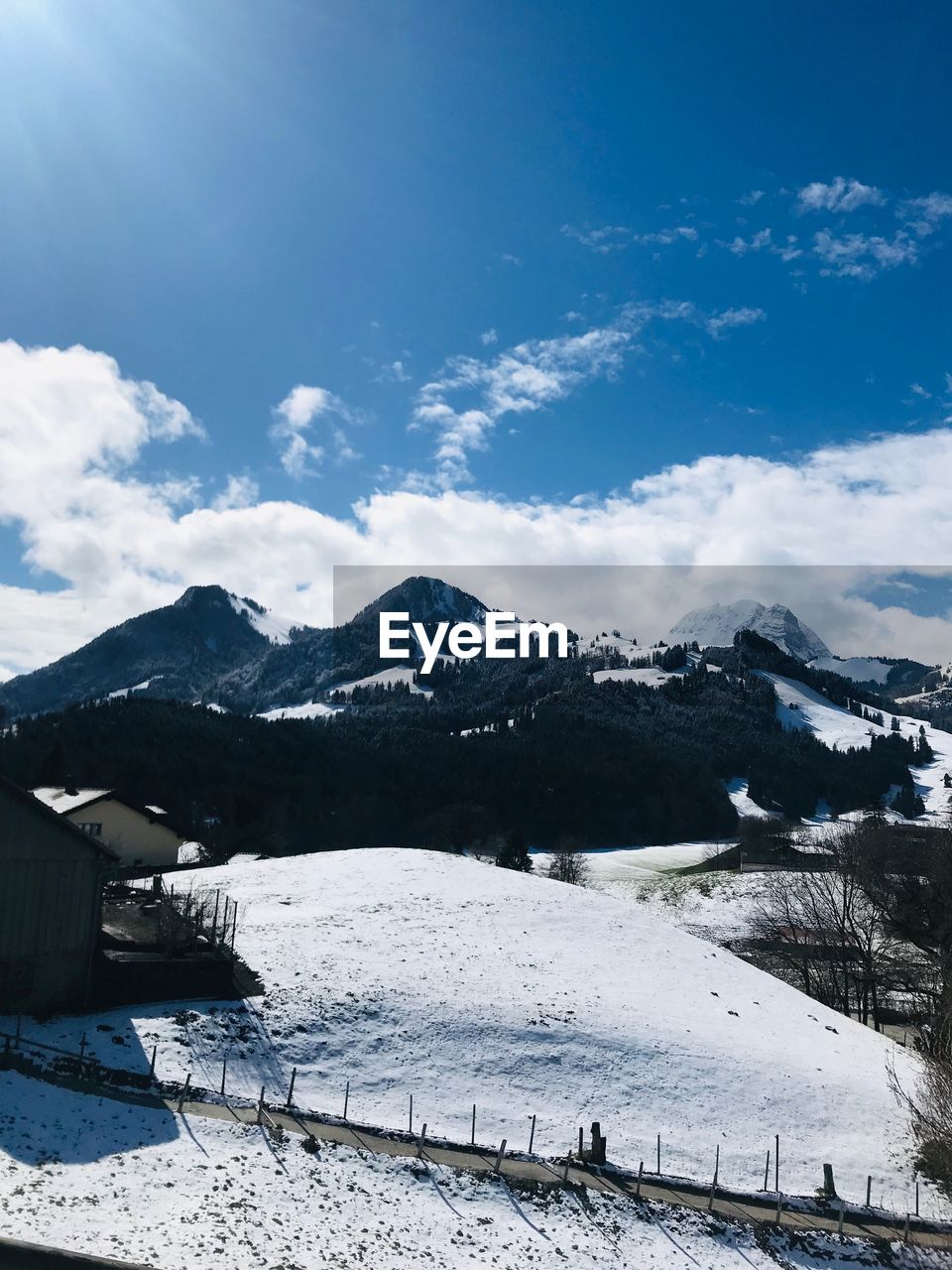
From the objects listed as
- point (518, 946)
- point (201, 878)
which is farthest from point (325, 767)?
point (518, 946)

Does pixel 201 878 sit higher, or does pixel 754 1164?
pixel 201 878

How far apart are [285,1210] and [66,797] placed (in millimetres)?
55618

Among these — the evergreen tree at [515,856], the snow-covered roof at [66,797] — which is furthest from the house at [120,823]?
the evergreen tree at [515,856]

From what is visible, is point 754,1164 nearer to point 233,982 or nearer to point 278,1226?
point 278,1226

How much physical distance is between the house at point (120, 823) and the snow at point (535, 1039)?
2857cm

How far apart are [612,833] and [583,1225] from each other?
166835 millimetres

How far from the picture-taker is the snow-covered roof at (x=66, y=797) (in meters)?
65.3

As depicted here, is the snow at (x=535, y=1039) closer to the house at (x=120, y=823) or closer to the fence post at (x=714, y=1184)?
the fence post at (x=714, y=1184)

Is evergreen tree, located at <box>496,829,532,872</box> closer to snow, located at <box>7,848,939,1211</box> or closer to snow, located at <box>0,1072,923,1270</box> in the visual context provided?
snow, located at <box>7,848,939,1211</box>

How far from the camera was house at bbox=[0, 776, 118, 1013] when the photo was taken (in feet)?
91.2

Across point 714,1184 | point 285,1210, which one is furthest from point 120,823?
point 714,1184

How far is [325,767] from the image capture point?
185 meters

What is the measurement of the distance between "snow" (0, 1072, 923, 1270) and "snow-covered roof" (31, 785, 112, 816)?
151ft

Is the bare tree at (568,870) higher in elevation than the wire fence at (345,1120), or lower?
lower
